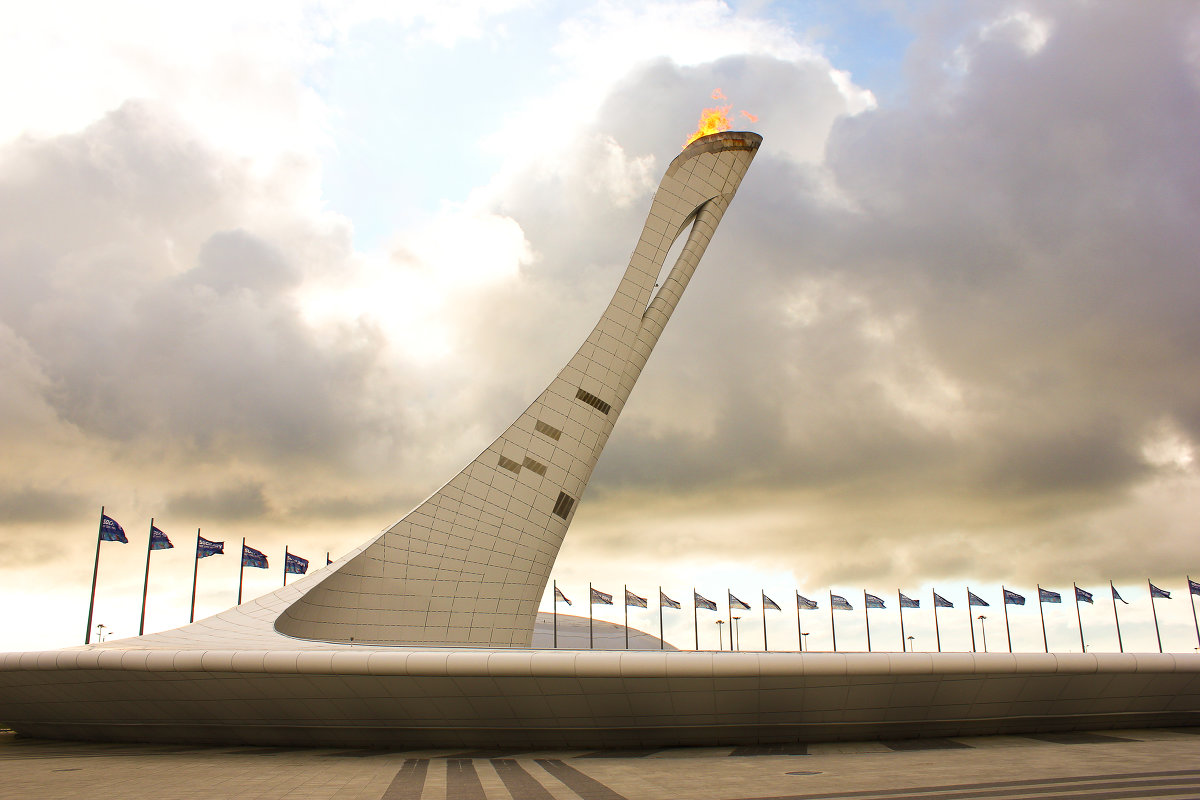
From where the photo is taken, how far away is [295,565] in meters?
→ 32.7

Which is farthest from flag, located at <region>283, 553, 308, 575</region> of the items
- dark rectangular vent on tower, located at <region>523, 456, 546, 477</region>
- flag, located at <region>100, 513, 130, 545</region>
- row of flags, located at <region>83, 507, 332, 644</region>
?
dark rectangular vent on tower, located at <region>523, 456, 546, 477</region>

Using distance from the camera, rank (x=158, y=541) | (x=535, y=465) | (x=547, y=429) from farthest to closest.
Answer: (x=158, y=541) → (x=547, y=429) → (x=535, y=465)

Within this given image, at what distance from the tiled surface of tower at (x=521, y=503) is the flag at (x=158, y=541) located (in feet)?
27.4

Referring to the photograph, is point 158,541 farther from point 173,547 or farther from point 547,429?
point 547,429

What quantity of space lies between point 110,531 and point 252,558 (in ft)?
21.8

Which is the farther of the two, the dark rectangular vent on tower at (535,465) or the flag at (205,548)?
the flag at (205,548)

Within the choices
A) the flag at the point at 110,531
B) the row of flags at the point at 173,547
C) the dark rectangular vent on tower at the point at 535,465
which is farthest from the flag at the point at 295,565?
the dark rectangular vent on tower at the point at 535,465

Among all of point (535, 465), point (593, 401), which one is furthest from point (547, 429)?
point (593, 401)

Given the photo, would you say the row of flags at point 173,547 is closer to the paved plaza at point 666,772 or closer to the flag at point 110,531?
the flag at point 110,531

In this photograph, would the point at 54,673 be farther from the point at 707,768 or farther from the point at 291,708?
the point at 707,768

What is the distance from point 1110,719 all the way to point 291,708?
1614cm

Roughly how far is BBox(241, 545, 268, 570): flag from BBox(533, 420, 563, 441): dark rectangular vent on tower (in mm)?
13540

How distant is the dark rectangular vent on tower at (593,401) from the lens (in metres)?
24.8

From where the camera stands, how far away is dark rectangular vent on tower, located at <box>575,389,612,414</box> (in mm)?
24828
